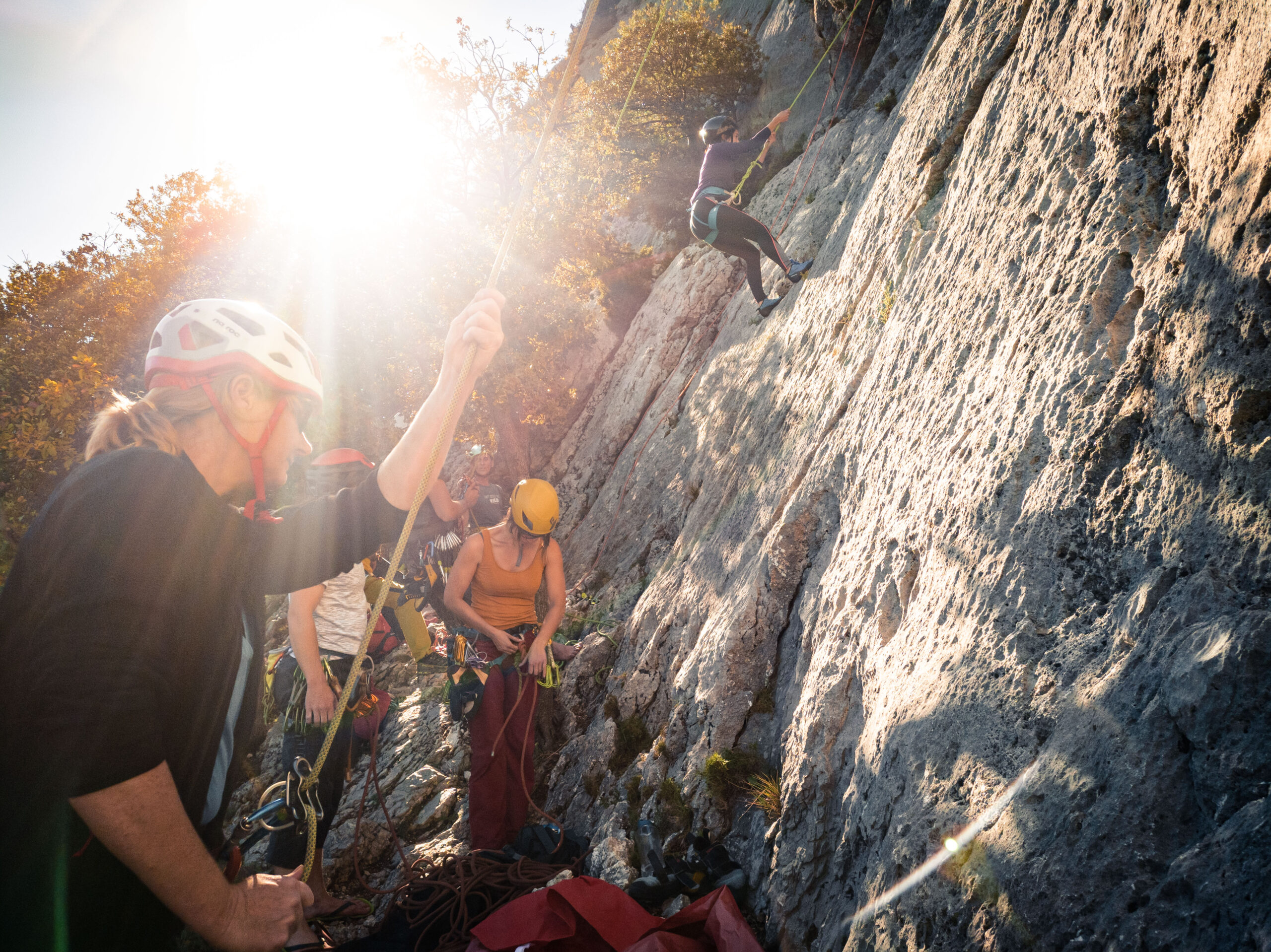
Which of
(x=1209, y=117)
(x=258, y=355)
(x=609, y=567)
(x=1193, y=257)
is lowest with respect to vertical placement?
(x=609, y=567)

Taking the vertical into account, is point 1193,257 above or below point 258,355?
above

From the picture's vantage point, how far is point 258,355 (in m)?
2.12

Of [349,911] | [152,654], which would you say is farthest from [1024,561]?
[349,911]

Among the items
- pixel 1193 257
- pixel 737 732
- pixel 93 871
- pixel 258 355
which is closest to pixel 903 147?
pixel 1193 257

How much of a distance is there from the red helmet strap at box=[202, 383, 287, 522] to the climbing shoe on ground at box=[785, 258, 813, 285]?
21.8ft

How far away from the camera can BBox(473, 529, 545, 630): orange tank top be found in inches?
211

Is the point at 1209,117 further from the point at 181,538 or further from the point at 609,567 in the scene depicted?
the point at 609,567

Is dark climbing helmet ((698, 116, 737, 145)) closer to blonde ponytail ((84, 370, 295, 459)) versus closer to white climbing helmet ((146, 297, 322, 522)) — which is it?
white climbing helmet ((146, 297, 322, 522))

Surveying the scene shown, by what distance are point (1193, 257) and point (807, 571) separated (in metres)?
2.40

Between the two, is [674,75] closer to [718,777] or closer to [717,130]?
[717,130]

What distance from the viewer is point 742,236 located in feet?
25.4

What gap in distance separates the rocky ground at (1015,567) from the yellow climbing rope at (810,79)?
2752 millimetres

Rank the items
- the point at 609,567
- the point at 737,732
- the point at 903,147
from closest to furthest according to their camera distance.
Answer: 1. the point at 737,732
2. the point at 903,147
3. the point at 609,567

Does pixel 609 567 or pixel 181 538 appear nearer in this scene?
pixel 181 538
